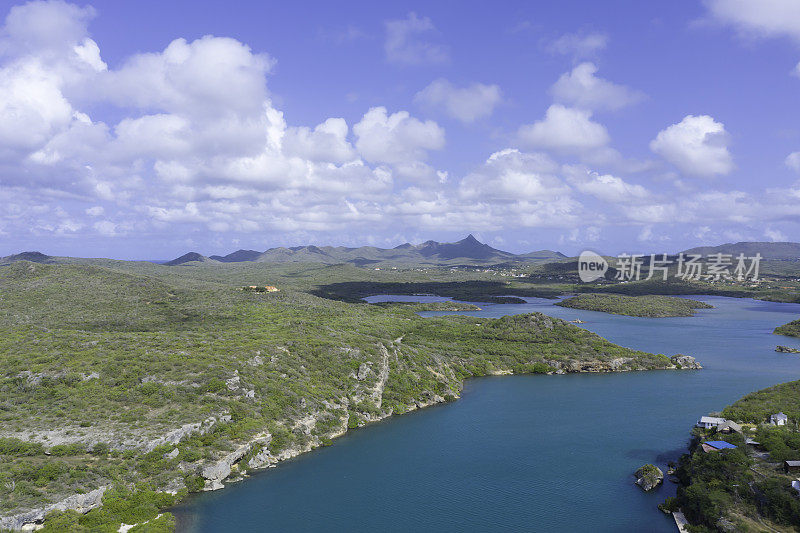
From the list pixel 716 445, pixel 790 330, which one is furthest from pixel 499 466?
pixel 790 330

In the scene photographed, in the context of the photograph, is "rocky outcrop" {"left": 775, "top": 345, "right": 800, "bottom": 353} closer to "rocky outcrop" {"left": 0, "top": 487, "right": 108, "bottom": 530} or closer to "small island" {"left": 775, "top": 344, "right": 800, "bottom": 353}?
"small island" {"left": 775, "top": 344, "right": 800, "bottom": 353}

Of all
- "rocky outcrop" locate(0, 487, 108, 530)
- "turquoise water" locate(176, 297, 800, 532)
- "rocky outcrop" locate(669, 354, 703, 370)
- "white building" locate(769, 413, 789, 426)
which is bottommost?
"turquoise water" locate(176, 297, 800, 532)

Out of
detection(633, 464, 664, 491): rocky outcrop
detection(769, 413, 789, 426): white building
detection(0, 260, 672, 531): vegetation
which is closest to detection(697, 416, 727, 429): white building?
detection(769, 413, 789, 426): white building

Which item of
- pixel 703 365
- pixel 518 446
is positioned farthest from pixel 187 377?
pixel 703 365

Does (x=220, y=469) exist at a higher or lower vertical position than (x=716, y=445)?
lower

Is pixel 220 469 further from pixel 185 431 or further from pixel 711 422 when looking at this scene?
pixel 711 422

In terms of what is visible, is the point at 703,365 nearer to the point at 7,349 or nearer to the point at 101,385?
the point at 101,385

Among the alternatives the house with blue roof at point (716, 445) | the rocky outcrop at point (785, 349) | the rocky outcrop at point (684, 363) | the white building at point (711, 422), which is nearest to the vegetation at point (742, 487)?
the house with blue roof at point (716, 445)
